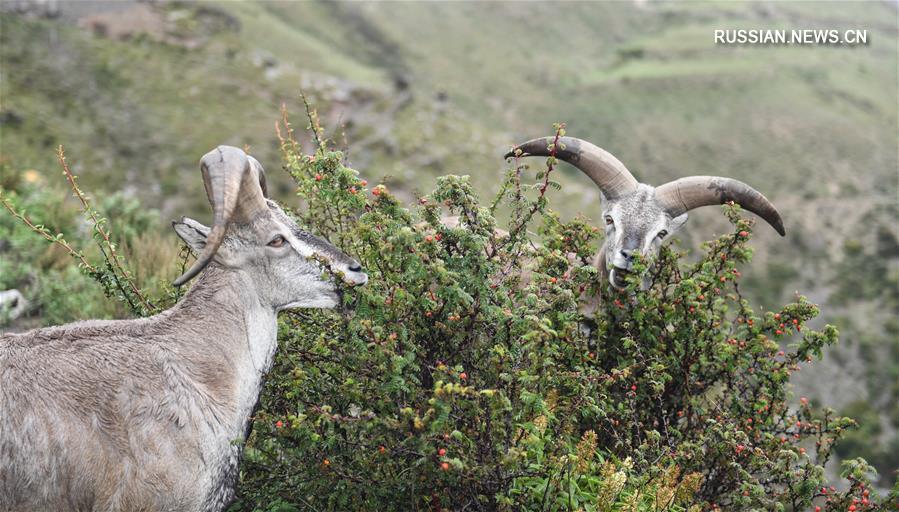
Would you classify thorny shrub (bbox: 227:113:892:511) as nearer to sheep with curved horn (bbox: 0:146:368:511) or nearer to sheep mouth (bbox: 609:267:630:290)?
sheep with curved horn (bbox: 0:146:368:511)

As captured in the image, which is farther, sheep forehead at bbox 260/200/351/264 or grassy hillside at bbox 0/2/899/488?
grassy hillside at bbox 0/2/899/488

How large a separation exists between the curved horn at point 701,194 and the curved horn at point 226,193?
4702 millimetres

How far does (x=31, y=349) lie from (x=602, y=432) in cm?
427

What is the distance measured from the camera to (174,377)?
15.8ft

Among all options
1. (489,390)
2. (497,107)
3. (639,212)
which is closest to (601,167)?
(639,212)

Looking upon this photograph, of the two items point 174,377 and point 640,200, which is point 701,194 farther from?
point 174,377

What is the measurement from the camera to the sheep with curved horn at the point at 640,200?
7832 mm

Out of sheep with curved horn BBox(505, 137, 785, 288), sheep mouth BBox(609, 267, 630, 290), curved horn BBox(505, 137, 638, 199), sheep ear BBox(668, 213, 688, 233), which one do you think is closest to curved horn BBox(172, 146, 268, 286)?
sheep with curved horn BBox(505, 137, 785, 288)

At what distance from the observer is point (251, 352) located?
512 centimetres

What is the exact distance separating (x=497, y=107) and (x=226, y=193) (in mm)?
77976

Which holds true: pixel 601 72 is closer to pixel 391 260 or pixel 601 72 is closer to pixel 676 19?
pixel 676 19

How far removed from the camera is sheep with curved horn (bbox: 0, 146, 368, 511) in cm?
444

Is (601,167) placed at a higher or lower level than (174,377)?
higher

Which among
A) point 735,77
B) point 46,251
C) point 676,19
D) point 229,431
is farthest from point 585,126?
point 229,431
